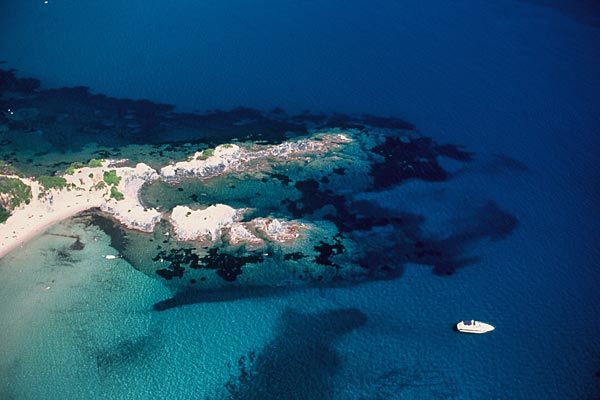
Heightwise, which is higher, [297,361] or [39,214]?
[39,214]

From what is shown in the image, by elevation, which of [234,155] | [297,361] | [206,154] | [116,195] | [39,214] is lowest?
[297,361]

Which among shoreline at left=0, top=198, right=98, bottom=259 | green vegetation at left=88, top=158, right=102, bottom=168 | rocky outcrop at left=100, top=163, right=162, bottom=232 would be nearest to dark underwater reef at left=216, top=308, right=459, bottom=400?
rocky outcrop at left=100, top=163, right=162, bottom=232

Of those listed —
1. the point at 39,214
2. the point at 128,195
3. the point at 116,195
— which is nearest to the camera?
the point at 39,214

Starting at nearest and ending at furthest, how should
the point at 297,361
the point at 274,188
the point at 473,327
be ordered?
the point at 297,361 → the point at 473,327 → the point at 274,188

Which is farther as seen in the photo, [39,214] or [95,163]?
[95,163]

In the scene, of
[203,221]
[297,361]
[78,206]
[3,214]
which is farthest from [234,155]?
[297,361]

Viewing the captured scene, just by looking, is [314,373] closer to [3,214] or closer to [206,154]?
[206,154]

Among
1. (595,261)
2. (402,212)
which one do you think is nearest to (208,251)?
(402,212)

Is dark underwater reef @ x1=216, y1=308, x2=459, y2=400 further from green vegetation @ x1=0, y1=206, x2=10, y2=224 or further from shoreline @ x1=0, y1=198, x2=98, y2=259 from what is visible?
green vegetation @ x1=0, y1=206, x2=10, y2=224
